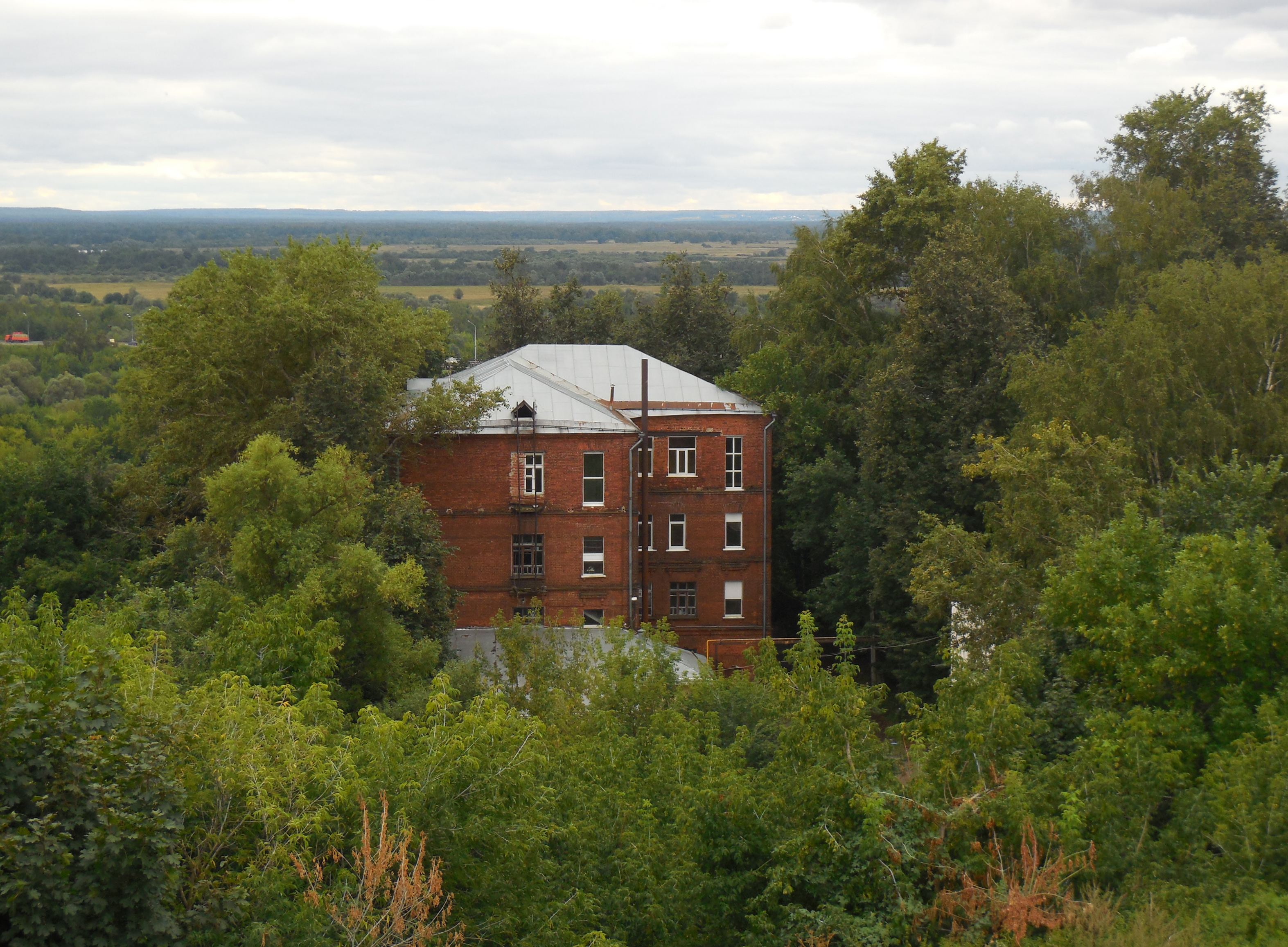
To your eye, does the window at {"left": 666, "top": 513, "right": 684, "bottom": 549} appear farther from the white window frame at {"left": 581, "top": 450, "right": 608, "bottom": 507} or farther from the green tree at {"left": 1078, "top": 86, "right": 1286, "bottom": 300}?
the green tree at {"left": 1078, "top": 86, "right": 1286, "bottom": 300}

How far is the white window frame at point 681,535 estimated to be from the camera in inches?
1624

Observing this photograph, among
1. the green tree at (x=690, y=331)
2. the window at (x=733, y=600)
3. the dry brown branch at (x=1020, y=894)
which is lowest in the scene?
the window at (x=733, y=600)

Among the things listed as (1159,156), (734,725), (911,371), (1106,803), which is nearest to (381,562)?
(734,725)

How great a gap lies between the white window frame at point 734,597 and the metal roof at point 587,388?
611cm

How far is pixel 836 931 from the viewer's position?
12227mm

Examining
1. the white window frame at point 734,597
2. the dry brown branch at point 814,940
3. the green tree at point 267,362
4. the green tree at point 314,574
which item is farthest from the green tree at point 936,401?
the dry brown branch at point 814,940

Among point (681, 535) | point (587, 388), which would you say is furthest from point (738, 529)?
point (587, 388)

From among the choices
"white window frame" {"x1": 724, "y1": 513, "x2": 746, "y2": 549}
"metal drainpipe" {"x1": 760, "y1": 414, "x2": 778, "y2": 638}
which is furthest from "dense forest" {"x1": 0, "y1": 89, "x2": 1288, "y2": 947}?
"white window frame" {"x1": 724, "y1": 513, "x2": 746, "y2": 549}

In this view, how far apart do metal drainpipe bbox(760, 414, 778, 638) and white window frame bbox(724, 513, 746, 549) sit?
72 cm

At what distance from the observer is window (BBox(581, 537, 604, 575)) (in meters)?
37.6

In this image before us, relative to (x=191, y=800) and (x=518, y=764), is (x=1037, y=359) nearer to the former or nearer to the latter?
(x=518, y=764)

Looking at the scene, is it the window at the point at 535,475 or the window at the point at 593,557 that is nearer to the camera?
the window at the point at 535,475

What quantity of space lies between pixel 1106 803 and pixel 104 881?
34.5 ft

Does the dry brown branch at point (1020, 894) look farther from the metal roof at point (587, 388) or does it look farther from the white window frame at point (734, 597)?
the white window frame at point (734, 597)
